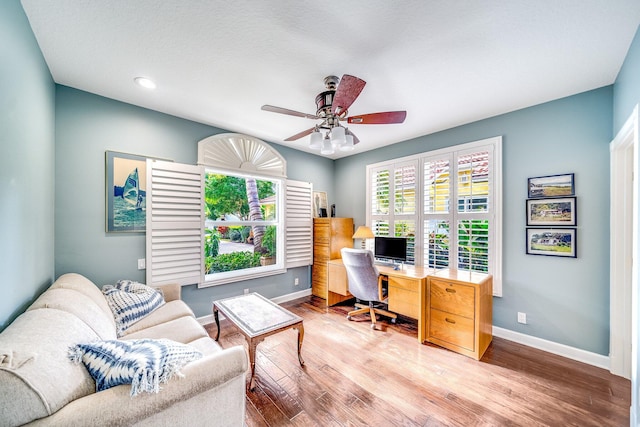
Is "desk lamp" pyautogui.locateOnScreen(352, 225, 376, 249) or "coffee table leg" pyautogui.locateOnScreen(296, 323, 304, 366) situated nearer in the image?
"coffee table leg" pyautogui.locateOnScreen(296, 323, 304, 366)

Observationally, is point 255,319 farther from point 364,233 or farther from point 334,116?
point 364,233

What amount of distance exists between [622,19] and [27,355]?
345cm

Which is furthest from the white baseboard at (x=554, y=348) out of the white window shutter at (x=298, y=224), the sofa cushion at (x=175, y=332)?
the white window shutter at (x=298, y=224)

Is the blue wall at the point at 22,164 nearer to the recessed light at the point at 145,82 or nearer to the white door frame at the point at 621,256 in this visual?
the recessed light at the point at 145,82

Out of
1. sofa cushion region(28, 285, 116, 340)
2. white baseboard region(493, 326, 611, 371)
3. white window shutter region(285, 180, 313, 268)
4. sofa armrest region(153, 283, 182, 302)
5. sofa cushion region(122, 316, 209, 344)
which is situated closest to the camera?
sofa cushion region(28, 285, 116, 340)

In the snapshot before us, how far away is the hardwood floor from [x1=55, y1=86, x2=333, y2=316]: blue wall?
4.79 ft

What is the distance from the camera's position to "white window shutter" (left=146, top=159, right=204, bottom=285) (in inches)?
105

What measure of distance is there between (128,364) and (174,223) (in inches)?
81.9

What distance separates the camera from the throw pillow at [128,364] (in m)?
0.99

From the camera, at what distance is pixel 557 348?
2408 mm

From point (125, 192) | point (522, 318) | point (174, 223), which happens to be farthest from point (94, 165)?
point (522, 318)

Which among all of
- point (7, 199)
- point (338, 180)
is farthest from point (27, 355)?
point (338, 180)

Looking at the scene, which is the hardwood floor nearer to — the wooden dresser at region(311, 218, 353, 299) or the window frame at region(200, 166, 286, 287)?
the window frame at region(200, 166, 286, 287)

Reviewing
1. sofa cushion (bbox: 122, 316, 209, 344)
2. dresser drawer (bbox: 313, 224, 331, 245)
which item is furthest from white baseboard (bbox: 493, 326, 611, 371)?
sofa cushion (bbox: 122, 316, 209, 344)
